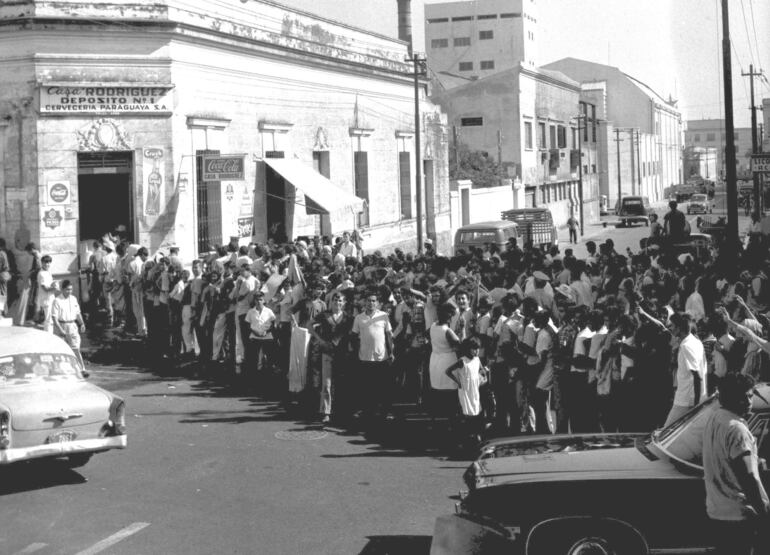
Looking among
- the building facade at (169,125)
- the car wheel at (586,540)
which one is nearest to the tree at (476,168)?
the building facade at (169,125)

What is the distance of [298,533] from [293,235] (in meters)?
20.8

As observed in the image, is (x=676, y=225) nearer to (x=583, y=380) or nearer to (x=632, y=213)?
(x=583, y=380)

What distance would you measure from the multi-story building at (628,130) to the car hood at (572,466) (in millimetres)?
76678

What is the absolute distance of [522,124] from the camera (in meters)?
55.7

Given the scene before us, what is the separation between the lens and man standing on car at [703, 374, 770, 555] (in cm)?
624

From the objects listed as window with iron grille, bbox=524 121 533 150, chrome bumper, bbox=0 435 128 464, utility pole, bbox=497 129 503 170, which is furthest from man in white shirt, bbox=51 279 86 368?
window with iron grille, bbox=524 121 533 150

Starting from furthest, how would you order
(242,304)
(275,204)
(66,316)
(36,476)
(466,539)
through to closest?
(275,204)
(66,316)
(242,304)
(36,476)
(466,539)

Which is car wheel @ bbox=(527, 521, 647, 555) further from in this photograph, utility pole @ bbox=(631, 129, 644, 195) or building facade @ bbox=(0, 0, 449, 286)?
utility pole @ bbox=(631, 129, 644, 195)

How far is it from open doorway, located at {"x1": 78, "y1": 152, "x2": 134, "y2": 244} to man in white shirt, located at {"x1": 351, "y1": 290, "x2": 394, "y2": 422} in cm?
1173

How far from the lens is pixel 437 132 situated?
39.2 metres

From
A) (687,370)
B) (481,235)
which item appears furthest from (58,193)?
(687,370)

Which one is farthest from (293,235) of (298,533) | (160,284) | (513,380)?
(298,533)

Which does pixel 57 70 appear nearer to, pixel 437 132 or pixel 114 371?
pixel 114 371

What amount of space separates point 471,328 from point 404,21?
1471 inches
